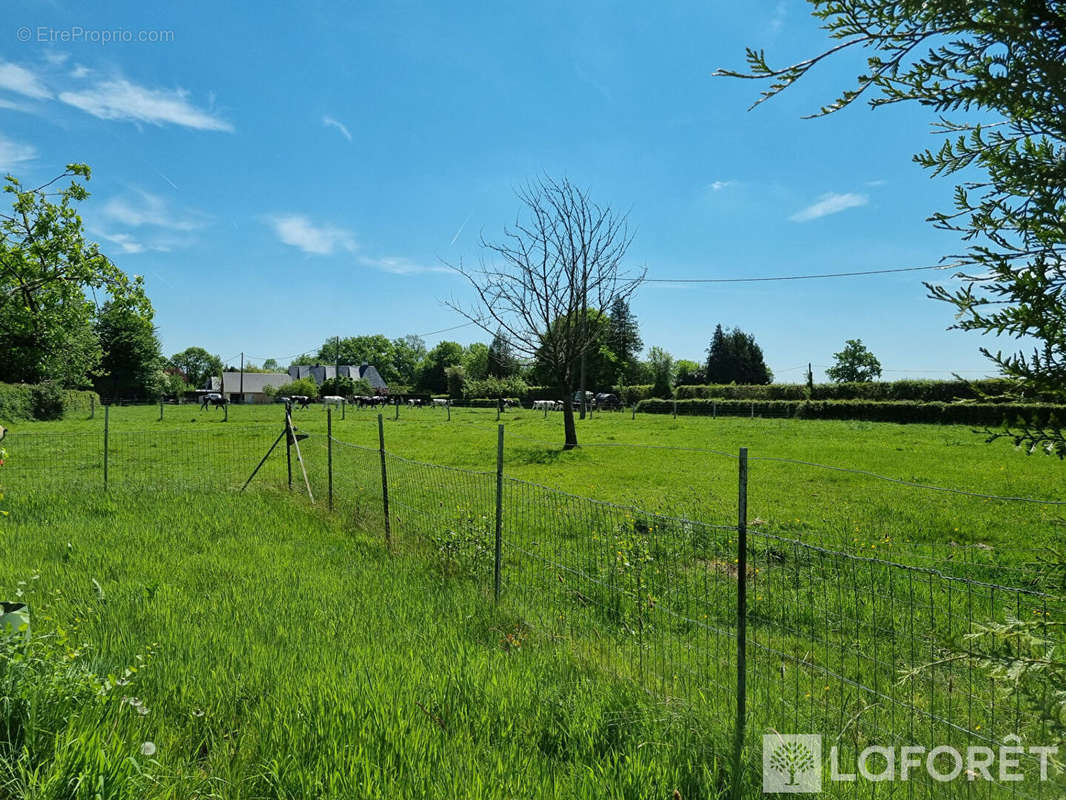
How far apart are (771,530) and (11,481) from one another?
14440 millimetres

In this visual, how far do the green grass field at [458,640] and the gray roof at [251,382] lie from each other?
93.3m

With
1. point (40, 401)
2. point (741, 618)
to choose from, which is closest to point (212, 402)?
point (40, 401)

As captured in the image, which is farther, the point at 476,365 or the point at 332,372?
the point at 332,372

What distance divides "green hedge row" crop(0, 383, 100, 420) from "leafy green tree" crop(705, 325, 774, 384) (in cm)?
6306

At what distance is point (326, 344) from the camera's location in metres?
132

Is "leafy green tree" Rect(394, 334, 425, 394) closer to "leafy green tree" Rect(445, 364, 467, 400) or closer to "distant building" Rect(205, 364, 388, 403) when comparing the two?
"distant building" Rect(205, 364, 388, 403)

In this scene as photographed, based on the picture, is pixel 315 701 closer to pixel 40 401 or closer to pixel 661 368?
pixel 40 401

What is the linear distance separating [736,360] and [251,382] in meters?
75.4

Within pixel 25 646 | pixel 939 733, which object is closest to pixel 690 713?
pixel 939 733

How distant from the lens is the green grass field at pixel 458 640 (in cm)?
254

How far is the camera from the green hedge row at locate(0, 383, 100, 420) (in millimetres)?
29678

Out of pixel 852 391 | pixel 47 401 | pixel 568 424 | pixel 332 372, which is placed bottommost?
pixel 568 424

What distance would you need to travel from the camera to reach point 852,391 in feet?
117

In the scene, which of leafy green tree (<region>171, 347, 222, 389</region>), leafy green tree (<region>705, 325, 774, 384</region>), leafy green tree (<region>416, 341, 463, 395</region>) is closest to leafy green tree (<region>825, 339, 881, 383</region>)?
leafy green tree (<region>705, 325, 774, 384</region>)
